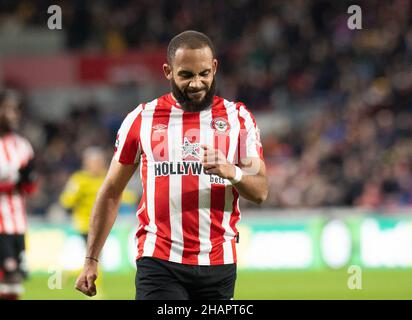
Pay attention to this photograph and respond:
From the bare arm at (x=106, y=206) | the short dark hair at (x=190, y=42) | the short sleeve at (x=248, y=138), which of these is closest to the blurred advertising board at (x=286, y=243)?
the bare arm at (x=106, y=206)

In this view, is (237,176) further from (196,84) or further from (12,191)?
(12,191)

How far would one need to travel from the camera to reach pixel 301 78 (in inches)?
763

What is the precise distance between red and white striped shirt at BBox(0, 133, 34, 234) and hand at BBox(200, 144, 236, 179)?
15.7 feet

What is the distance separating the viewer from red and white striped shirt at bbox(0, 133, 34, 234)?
8969 mm

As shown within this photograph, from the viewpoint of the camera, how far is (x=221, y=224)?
16.1 ft

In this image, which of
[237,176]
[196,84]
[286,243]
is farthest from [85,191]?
[237,176]

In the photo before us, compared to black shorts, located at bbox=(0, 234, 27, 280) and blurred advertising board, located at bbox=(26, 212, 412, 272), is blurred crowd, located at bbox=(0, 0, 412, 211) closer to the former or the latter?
blurred advertising board, located at bbox=(26, 212, 412, 272)

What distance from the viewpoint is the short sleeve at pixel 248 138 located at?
4927mm

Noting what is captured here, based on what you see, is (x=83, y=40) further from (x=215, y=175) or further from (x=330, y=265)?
(x=215, y=175)

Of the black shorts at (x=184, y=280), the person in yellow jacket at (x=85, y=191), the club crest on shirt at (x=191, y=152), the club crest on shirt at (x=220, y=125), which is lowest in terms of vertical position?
the black shorts at (x=184, y=280)

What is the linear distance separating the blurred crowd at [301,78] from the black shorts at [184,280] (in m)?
10.5

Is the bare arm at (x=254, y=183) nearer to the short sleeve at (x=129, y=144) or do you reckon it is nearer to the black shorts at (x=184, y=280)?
the black shorts at (x=184, y=280)

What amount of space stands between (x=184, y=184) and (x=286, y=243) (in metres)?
9.77
